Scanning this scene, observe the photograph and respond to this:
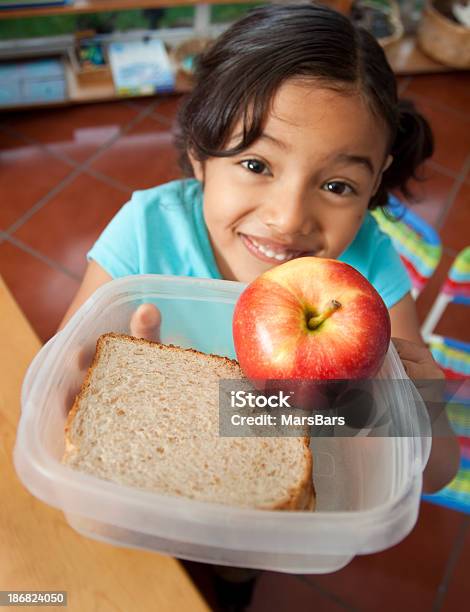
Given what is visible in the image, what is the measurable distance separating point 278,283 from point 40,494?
0.91ft

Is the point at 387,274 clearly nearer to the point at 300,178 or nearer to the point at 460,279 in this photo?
the point at 460,279

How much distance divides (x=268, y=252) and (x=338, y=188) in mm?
125

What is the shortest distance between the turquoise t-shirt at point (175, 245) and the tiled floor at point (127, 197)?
0.68 metres

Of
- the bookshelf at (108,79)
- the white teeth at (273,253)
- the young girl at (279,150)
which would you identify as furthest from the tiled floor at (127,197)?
the white teeth at (273,253)

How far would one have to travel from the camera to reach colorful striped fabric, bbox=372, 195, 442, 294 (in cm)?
115

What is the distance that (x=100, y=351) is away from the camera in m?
0.56

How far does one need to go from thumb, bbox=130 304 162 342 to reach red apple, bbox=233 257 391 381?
10cm

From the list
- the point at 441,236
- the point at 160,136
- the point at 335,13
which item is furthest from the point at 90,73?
the point at 335,13

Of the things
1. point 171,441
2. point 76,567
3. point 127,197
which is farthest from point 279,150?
point 127,197

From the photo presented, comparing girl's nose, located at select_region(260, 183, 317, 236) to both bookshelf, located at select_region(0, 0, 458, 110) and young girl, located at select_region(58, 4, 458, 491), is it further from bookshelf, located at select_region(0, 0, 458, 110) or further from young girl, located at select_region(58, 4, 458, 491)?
bookshelf, located at select_region(0, 0, 458, 110)

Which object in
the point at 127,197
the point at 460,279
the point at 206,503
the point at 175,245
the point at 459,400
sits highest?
the point at 206,503

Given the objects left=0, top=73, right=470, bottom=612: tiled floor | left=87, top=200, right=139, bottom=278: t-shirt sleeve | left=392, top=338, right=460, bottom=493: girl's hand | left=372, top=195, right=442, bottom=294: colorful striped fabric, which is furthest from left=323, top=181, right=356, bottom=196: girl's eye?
left=0, top=73, right=470, bottom=612: tiled floor

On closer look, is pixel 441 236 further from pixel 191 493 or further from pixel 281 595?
pixel 191 493

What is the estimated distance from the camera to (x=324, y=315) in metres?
0.50
